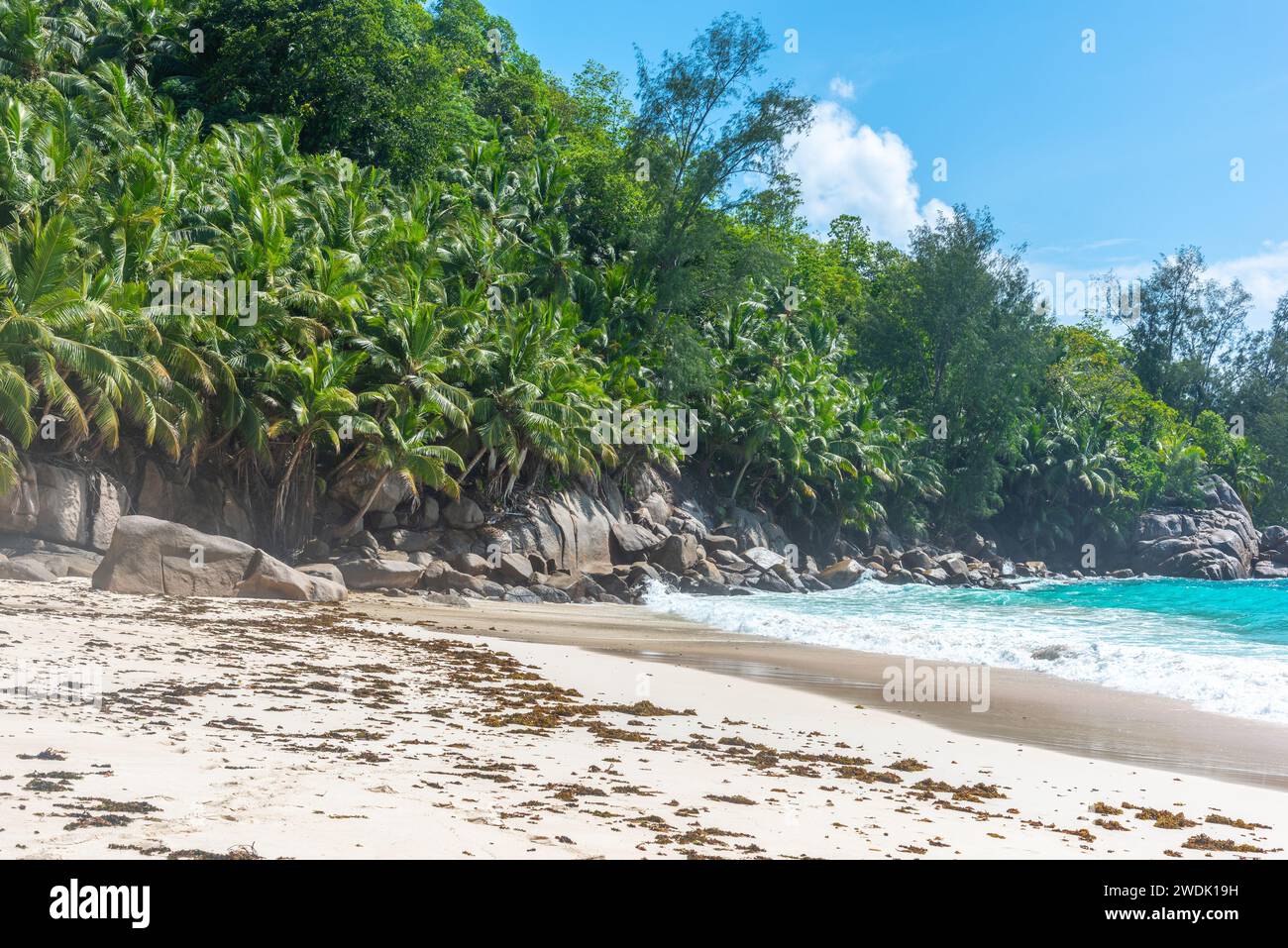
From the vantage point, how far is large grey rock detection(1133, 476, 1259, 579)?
192 feet

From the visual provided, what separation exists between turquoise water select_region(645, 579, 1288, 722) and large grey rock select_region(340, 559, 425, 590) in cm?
678

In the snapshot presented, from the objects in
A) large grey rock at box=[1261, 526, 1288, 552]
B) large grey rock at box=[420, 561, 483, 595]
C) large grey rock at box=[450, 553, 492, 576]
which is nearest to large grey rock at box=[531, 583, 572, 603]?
large grey rock at box=[450, 553, 492, 576]

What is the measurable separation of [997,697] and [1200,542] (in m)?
56.7

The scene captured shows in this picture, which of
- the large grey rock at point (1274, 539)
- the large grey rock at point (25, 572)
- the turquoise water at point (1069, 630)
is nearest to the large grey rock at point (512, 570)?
the turquoise water at point (1069, 630)

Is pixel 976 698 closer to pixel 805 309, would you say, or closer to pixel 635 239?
pixel 635 239

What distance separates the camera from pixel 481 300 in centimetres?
3083

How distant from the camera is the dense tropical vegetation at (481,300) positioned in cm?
2247

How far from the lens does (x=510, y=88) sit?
51.2m

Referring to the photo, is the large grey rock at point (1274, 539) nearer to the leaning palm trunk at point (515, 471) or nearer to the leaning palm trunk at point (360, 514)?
the leaning palm trunk at point (515, 471)

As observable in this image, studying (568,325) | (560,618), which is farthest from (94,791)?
(568,325)

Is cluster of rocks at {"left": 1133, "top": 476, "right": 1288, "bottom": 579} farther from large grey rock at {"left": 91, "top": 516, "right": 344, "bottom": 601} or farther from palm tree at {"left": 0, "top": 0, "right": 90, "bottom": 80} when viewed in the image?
palm tree at {"left": 0, "top": 0, "right": 90, "bottom": 80}

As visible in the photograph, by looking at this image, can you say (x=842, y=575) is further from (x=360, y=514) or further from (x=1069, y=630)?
(x=360, y=514)

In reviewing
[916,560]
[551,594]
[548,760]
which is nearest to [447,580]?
[551,594]

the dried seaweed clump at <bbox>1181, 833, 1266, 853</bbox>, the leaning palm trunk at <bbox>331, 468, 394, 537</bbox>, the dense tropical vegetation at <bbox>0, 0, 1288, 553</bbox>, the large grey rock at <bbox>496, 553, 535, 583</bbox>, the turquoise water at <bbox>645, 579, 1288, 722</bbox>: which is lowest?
the turquoise water at <bbox>645, 579, 1288, 722</bbox>
